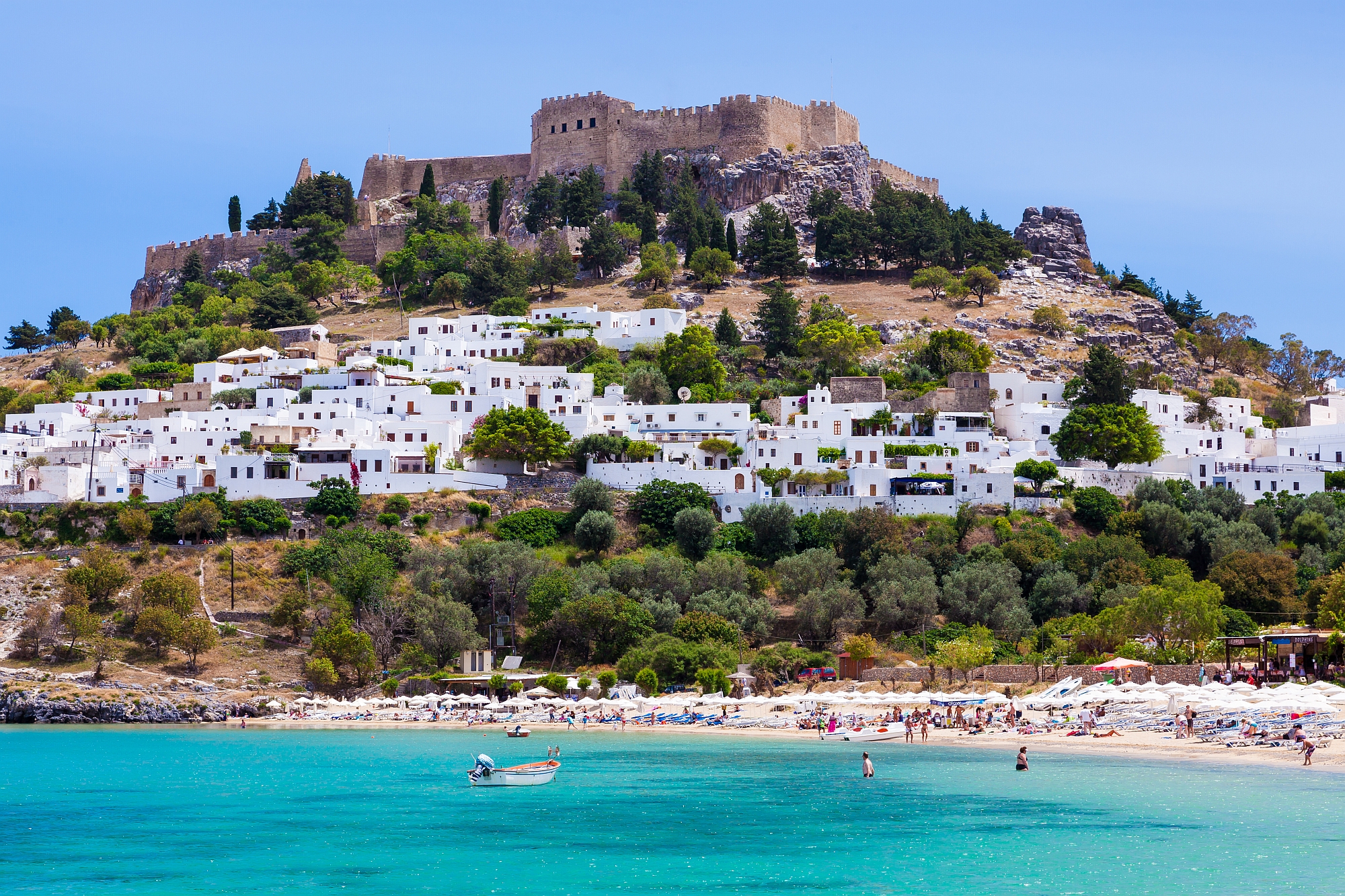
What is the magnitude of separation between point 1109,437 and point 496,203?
51191 mm

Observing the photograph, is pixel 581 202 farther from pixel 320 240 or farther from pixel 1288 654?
pixel 1288 654

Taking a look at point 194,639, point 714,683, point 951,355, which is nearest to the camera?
point 714,683

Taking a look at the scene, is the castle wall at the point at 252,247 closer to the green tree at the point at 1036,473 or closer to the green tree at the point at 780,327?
the green tree at the point at 780,327

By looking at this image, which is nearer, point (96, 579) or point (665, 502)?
point (96, 579)

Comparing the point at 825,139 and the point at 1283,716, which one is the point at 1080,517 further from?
the point at 825,139

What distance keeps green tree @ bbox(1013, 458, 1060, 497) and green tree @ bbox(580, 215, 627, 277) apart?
37341 mm

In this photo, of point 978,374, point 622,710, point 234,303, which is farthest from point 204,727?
point 234,303

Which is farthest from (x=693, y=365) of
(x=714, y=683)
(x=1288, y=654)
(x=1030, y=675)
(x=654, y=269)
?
(x=1288, y=654)

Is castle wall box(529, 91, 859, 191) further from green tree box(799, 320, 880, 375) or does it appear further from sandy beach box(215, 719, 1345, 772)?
sandy beach box(215, 719, 1345, 772)

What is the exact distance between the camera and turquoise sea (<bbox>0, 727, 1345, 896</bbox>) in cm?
2530

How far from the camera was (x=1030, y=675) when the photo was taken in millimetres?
48656

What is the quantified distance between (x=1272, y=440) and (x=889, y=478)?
21216mm

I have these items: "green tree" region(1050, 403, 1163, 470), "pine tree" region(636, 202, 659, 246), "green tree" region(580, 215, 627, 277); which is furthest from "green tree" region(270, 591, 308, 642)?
"pine tree" region(636, 202, 659, 246)

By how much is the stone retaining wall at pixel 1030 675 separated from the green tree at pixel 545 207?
54234mm
